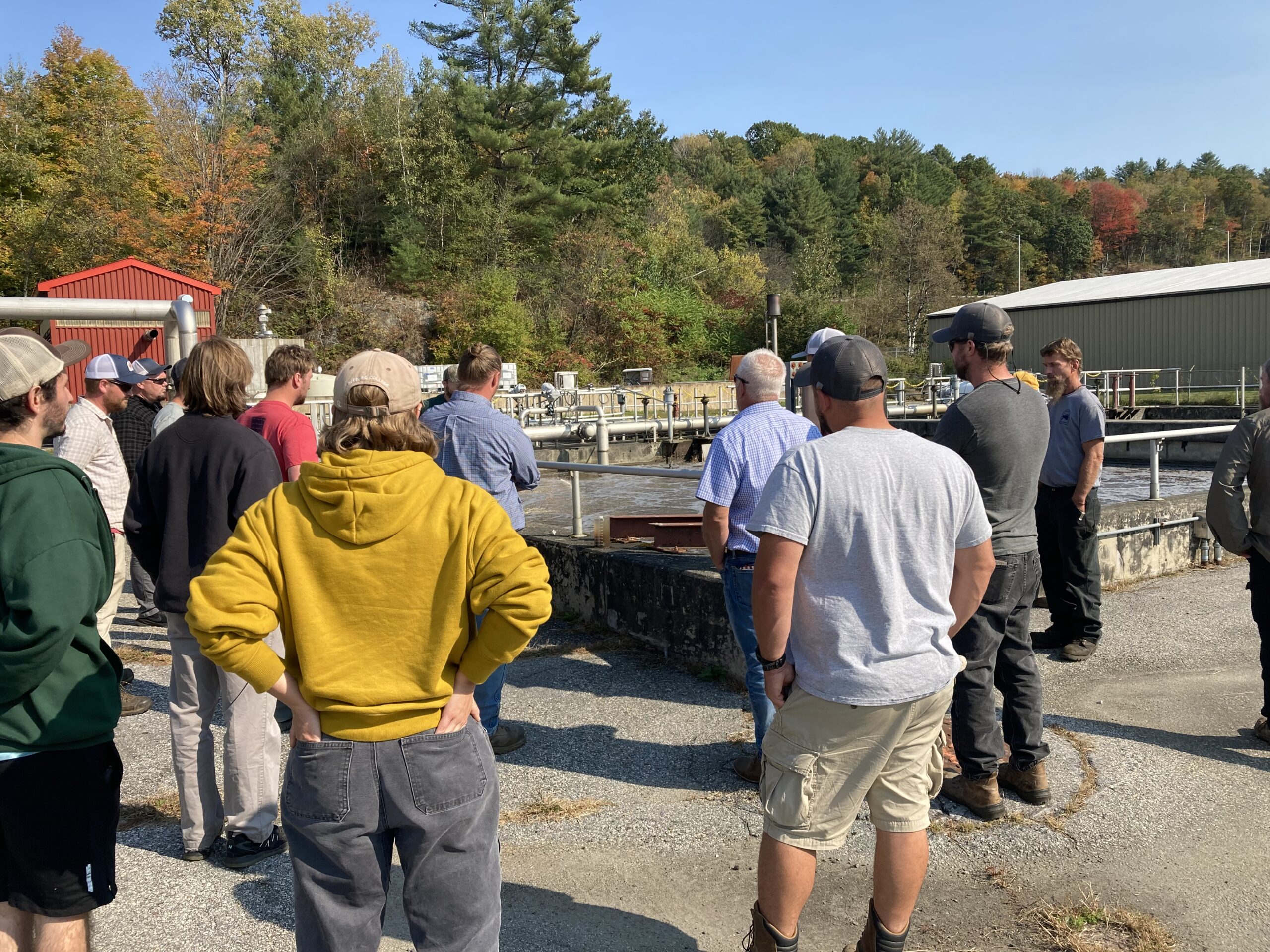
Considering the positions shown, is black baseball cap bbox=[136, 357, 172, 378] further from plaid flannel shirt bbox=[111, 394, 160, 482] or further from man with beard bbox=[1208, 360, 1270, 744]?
man with beard bbox=[1208, 360, 1270, 744]

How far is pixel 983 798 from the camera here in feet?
12.8

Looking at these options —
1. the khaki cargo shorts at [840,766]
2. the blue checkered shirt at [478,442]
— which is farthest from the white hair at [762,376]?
the khaki cargo shorts at [840,766]

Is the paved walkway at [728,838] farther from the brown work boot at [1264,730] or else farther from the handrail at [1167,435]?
the handrail at [1167,435]

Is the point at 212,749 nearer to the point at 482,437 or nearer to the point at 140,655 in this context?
the point at 482,437

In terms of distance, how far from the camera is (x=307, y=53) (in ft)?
175

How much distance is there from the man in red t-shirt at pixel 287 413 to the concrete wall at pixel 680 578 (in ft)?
8.22

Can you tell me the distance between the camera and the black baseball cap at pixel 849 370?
2654mm

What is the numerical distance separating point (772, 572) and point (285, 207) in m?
45.7

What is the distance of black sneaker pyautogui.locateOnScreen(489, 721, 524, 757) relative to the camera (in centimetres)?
473

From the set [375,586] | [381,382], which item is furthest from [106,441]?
[375,586]

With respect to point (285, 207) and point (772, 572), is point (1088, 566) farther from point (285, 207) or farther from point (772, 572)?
point (285, 207)

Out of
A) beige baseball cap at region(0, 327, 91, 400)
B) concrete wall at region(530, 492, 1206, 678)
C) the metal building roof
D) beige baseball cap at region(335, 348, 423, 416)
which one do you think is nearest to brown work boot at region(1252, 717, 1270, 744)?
concrete wall at region(530, 492, 1206, 678)

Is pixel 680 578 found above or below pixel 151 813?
above

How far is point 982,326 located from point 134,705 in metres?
4.98
